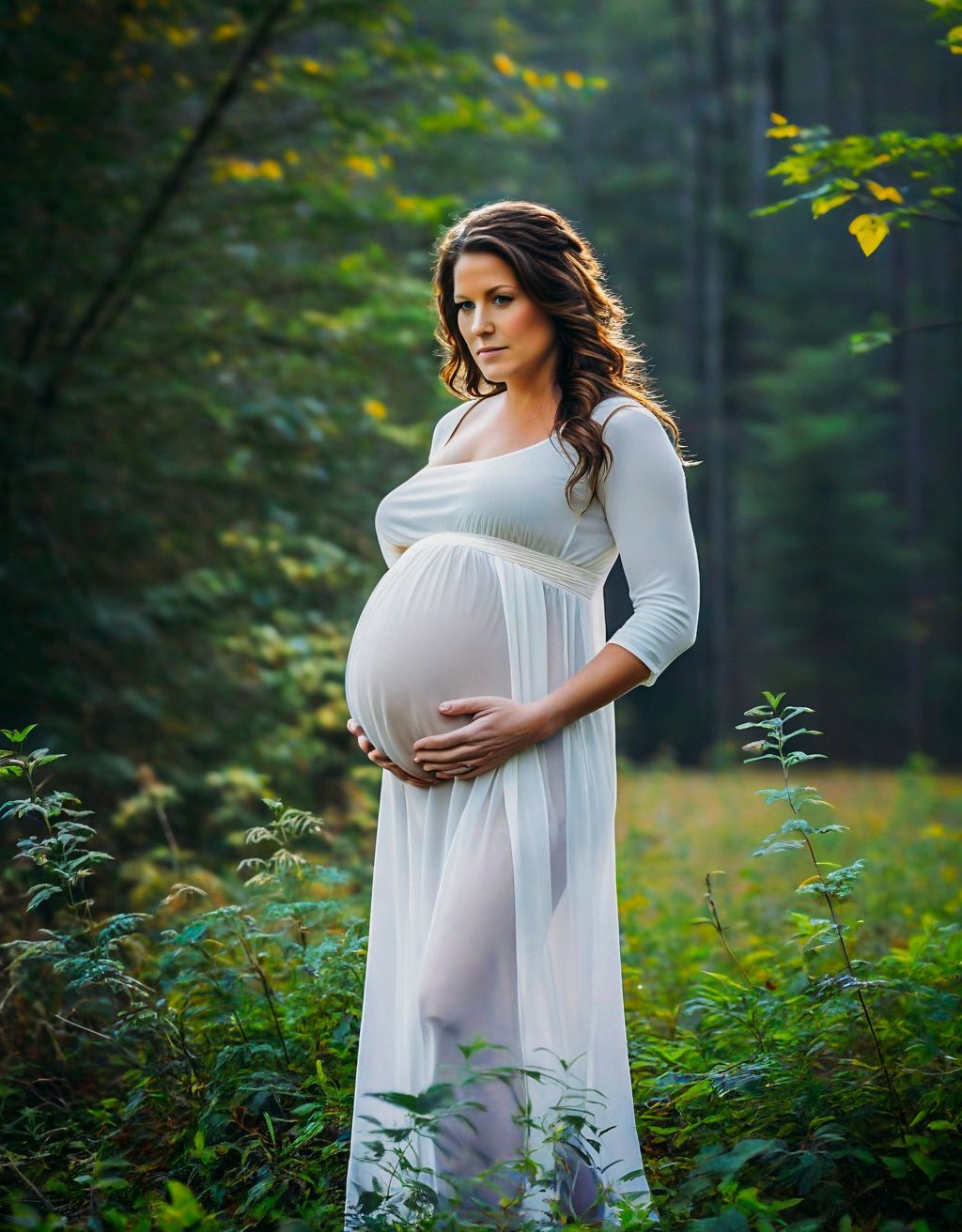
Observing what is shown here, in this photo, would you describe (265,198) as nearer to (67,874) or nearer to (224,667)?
(224,667)

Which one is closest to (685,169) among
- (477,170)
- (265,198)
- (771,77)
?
Result: (771,77)

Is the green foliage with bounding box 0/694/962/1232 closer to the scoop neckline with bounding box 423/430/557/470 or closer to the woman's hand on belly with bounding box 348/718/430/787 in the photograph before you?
the woman's hand on belly with bounding box 348/718/430/787

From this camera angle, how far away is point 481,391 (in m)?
3.05

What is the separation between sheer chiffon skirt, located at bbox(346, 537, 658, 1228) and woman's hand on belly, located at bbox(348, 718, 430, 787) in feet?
0.10

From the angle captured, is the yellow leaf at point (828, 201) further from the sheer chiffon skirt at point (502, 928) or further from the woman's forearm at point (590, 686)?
the woman's forearm at point (590, 686)

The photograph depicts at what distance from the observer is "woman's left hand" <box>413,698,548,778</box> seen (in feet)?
7.94

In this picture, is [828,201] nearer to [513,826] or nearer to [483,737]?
[483,737]

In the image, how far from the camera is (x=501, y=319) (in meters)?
2.64

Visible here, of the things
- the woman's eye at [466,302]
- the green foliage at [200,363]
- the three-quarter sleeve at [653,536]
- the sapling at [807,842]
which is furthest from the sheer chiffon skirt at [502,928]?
the green foliage at [200,363]

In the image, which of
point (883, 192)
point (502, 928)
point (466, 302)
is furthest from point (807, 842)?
point (883, 192)

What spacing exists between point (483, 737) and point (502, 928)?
0.37 meters

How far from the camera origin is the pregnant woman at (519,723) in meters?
2.37

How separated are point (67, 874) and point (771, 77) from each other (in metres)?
19.9

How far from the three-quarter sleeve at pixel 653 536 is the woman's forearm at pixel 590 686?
0.03m
